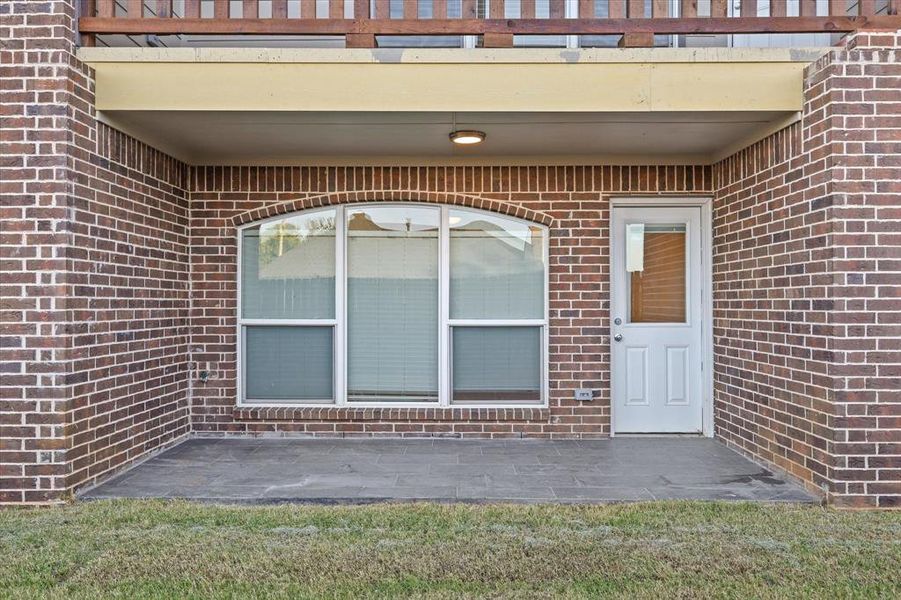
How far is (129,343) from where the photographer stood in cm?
496

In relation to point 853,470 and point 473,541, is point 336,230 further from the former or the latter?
point 853,470

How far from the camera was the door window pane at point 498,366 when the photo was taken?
6.11 meters

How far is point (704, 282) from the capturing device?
6105mm

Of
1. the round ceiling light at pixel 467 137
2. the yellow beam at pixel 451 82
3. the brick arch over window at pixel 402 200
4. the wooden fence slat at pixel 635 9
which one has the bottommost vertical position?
the brick arch over window at pixel 402 200

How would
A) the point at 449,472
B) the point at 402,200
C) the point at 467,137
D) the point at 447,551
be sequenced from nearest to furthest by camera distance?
the point at 447,551
the point at 449,472
the point at 467,137
the point at 402,200

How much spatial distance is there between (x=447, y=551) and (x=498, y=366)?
115 inches

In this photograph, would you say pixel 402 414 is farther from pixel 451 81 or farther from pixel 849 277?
pixel 849 277

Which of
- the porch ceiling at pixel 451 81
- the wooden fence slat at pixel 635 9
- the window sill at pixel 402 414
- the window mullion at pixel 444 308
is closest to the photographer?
the porch ceiling at pixel 451 81

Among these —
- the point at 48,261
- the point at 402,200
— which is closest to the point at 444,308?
the point at 402,200

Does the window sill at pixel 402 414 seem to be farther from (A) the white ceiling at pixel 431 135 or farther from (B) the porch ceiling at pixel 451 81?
(B) the porch ceiling at pixel 451 81

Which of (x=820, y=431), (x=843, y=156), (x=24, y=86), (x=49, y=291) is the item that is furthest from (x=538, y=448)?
(x=24, y=86)

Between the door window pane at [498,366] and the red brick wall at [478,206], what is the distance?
0.18m

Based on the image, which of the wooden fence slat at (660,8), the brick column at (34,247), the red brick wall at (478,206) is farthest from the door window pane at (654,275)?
the brick column at (34,247)

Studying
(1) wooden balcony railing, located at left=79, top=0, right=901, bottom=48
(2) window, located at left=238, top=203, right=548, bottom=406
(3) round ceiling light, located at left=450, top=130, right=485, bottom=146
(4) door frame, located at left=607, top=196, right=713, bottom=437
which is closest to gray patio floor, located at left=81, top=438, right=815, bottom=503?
(4) door frame, located at left=607, top=196, right=713, bottom=437
